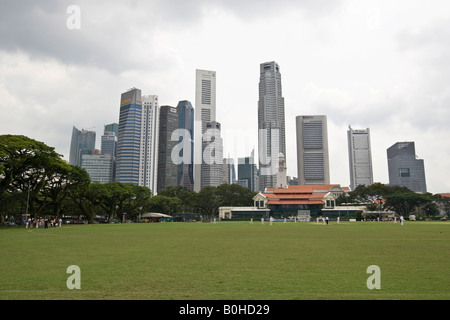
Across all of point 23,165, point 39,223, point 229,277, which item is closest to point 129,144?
point 39,223

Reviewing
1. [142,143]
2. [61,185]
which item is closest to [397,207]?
[61,185]

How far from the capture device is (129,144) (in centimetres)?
18612

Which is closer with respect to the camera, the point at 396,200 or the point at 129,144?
the point at 396,200

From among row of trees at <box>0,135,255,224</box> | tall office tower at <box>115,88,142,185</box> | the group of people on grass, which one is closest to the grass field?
row of trees at <box>0,135,255,224</box>

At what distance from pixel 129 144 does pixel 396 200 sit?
142958 millimetres

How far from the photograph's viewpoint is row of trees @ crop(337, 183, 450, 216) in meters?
85.2

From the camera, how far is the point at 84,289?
732 cm

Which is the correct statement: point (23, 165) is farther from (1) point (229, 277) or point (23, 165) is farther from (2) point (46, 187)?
(1) point (229, 277)

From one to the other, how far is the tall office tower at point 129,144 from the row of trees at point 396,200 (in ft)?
393

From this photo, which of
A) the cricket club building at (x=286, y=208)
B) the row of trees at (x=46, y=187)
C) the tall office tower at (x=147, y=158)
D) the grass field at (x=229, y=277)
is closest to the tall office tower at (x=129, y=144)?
the tall office tower at (x=147, y=158)

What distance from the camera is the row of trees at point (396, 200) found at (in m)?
85.2

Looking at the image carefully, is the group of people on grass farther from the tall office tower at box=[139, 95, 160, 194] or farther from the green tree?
the tall office tower at box=[139, 95, 160, 194]

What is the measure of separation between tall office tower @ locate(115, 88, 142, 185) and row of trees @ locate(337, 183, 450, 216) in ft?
393

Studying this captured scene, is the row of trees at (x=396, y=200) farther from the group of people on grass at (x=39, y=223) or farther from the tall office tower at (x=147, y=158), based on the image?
the tall office tower at (x=147, y=158)
